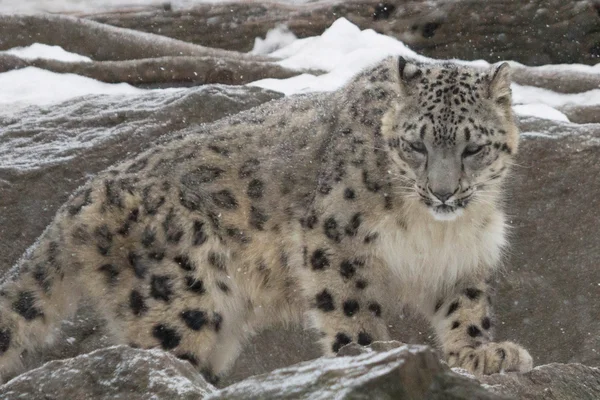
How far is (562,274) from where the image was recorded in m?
5.60

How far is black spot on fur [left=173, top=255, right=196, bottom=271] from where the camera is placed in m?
4.51

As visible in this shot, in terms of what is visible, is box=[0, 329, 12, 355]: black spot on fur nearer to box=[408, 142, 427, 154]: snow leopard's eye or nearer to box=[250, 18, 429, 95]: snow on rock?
box=[408, 142, 427, 154]: snow leopard's eye

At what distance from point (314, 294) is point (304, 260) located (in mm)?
152

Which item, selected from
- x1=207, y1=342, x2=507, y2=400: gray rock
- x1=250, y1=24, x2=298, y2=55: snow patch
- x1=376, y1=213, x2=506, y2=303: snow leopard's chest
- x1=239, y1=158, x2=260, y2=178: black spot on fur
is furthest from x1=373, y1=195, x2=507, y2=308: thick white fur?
x1=250, y1=24, x2=298, y2=55: snow patch

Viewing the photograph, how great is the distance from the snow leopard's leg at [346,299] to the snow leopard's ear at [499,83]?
83 cm

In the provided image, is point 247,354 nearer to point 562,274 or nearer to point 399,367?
point 562,274

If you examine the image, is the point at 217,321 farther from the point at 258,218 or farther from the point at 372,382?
the point at 372,382

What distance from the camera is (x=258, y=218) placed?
477 centimetres

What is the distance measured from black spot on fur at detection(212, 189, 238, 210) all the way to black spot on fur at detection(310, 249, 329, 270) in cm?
43

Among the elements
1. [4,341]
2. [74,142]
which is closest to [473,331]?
[4,341]

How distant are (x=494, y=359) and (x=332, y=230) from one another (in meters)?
0.86

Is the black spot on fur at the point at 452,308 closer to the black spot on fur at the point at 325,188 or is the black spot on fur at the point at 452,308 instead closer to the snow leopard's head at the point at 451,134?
the snow leopard's head at the point at 451,134

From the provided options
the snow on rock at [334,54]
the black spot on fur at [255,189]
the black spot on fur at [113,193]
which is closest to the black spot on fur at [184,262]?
the black spot on fur at [113,193]

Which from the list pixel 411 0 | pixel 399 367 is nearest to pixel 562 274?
pixel 399 367
